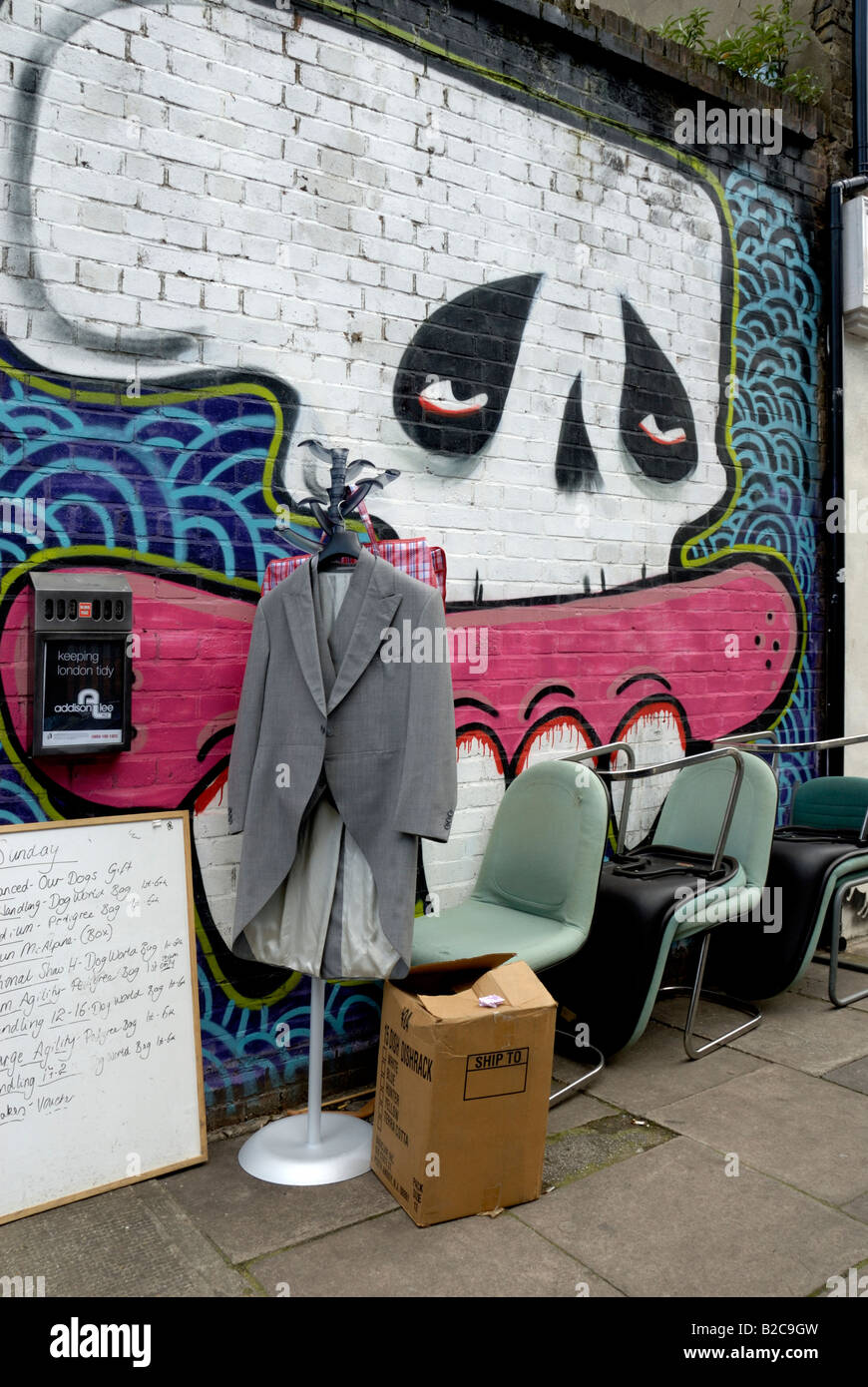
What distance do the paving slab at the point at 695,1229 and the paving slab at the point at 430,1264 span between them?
0.25 ft

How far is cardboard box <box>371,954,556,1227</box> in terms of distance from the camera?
2502 mm

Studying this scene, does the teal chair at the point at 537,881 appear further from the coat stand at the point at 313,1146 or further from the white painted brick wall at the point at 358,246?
the coat stand at the point at 313,1146

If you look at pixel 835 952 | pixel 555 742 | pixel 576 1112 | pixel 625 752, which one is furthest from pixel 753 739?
pixel 576 1112

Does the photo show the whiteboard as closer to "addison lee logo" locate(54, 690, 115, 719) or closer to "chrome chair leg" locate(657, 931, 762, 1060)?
"addison lee logo" locate(54, 690, 115, 719)

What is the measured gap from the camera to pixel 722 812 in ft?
13.3

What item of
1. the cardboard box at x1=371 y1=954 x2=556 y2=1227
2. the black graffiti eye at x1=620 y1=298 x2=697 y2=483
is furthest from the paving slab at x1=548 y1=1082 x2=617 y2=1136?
the black graffiti eye at x1=620 y1=298 x2=697 y2=483

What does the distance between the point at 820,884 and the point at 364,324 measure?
9.03ft

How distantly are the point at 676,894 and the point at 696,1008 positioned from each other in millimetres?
749

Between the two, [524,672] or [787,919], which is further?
[787,919]

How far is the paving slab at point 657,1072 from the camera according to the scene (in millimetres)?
3332

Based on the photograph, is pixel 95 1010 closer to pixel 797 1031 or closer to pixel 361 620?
pixel 361 620

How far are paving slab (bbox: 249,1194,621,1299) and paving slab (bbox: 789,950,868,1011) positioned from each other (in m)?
2.26

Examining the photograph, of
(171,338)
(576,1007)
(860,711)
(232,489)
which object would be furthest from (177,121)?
(860,711)
